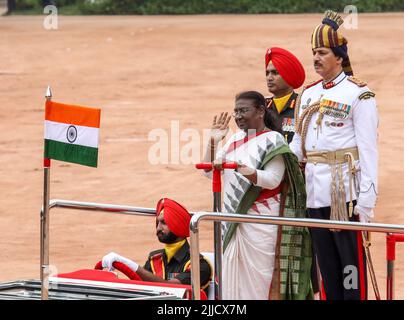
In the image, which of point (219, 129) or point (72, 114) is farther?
point (219, 129)

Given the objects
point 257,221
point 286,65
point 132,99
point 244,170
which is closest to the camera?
point 257,221

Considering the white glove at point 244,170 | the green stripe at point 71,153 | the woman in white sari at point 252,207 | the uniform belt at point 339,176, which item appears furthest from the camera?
the uniform belt at point 339,176

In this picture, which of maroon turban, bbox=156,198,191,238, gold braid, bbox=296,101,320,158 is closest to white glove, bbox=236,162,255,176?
maroon turban, bbox=156,198,191,238

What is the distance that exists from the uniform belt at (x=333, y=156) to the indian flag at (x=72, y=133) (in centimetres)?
148

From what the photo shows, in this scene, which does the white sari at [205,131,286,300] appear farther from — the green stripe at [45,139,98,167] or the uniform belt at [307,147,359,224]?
the green stripe at [45,139,98,167]

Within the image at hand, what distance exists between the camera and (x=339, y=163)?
23.3 feet

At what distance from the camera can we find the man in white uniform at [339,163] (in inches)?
275

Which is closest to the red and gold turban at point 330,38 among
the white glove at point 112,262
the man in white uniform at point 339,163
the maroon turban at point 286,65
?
the man in white uniform at point 339,163

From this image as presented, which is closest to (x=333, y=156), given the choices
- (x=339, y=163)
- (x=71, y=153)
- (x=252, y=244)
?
(x=339, y=163)

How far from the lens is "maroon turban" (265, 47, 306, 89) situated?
24.7 feet

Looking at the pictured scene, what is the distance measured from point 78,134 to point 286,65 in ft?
5.73

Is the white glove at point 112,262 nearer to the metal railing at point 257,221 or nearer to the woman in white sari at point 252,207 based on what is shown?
the woman in white sari at point 252,207

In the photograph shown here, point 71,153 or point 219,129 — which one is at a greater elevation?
point 219,129

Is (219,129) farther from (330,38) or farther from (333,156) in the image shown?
(330,38)
